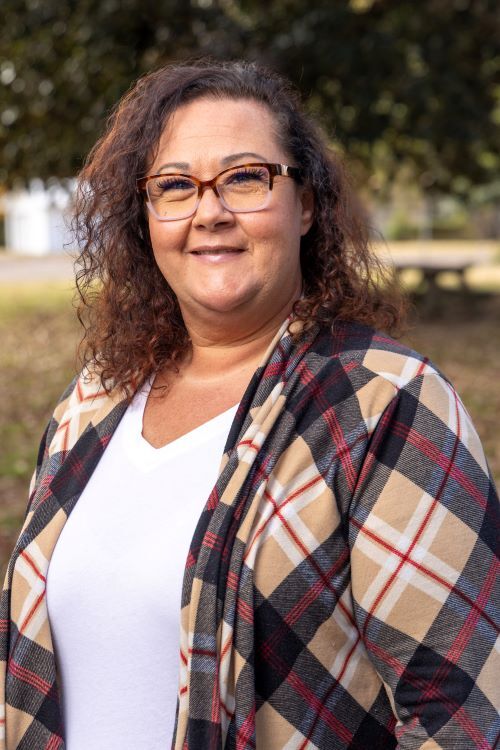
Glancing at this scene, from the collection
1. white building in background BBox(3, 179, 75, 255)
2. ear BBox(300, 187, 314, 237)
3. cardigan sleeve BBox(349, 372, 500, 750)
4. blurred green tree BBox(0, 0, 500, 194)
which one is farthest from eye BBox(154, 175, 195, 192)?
white building in background BBox(3, 179, 75, 255)

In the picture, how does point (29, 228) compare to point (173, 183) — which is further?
point (29, 228)

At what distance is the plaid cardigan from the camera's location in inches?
57.2

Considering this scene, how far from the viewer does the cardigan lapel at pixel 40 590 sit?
1.78 metres

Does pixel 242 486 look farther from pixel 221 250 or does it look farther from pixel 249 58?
pixel 249 58

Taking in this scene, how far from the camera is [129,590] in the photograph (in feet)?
5.53

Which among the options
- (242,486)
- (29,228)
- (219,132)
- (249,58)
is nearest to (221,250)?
(219,132)

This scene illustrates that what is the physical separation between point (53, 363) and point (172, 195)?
30.7 feet

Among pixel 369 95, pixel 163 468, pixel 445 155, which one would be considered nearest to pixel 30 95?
pixel 369 95

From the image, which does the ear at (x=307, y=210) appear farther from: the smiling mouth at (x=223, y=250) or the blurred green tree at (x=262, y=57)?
the blurred green tree at (x=262, y=57)

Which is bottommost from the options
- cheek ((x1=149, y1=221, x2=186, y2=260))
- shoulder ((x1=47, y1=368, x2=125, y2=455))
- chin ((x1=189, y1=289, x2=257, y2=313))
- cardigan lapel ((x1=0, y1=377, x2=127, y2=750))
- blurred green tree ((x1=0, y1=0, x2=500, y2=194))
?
cardigan lapel ((x1=0, y1=377, x2=127, y2=750))

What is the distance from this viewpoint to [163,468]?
69.6 inches

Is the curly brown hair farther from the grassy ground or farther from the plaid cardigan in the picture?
the grassy ground

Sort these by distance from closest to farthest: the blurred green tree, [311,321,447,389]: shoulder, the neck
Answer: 1. [311,321,447,389]: shoulder
2. the neck
3. the blurred green tree

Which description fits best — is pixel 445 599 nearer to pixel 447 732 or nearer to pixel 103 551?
pixel 447 732
